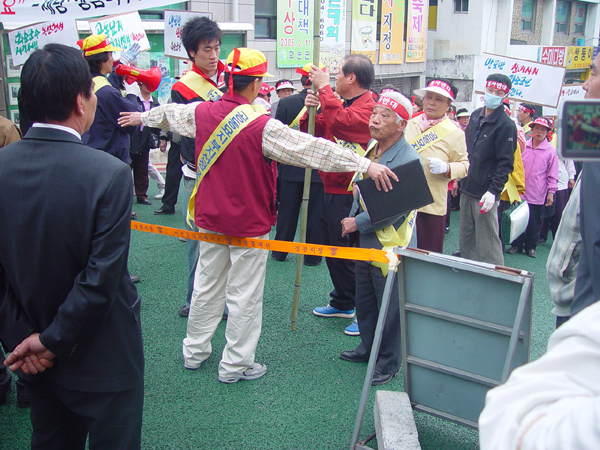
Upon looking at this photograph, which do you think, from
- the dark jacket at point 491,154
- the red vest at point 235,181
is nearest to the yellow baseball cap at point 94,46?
the red vest at point 235,181

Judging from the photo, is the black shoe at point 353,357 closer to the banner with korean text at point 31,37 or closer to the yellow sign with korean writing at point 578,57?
the banner with korean text at point 31,37

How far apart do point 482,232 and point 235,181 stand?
3.33 m

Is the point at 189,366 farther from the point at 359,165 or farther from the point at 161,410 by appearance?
the point at 359,165

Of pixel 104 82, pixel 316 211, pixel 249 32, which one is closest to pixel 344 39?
pixel 249 32

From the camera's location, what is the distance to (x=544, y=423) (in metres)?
0.83

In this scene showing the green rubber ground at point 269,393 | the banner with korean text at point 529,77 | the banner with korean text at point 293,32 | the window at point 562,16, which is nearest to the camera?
the green rubber ground at point 269,393

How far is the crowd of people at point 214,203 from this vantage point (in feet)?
6.21

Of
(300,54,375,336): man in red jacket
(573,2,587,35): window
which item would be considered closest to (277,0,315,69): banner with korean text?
(300,54,375,336): man in red jacket

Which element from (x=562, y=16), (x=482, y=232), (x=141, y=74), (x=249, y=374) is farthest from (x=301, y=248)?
(x=562, y=16)

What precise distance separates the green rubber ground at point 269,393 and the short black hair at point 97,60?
2.04m

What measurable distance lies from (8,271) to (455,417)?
2.33m

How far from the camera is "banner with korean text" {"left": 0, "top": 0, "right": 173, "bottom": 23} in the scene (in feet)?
11.3

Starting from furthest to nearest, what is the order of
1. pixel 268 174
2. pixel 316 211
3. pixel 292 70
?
pixel 292 70 → pixel 316 211 → pixel 268 174

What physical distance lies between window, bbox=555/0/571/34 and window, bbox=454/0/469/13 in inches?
257
